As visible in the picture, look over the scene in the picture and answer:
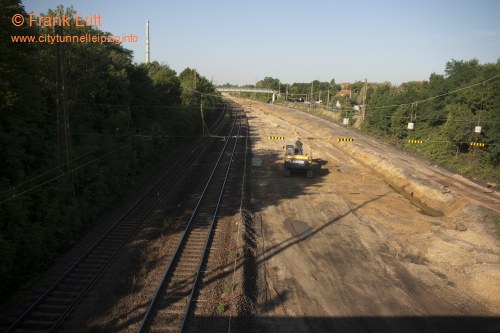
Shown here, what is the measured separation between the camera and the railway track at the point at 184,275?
435 inches

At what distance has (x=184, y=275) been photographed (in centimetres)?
1389

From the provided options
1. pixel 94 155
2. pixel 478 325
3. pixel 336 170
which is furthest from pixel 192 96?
pixel 478 325

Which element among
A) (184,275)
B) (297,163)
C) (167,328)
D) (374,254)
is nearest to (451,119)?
(297,163)

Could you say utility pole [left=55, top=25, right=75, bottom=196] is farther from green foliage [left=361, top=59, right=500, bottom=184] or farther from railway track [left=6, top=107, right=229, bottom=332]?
green foliage [left=361, top=59, right=500, bottom=184]

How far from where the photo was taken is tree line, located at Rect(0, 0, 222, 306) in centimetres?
1386

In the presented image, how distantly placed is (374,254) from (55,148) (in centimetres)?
1662

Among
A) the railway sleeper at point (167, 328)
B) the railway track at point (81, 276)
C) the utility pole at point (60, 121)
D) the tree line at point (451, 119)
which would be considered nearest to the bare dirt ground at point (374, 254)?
the railway sleeper at point (167, 328)

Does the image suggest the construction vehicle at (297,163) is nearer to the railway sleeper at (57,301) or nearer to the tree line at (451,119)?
the tree line at (451,119)

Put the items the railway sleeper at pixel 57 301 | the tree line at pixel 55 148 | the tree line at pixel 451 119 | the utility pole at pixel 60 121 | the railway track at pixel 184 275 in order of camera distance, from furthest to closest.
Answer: the tree line at pixel 451 119 < the utility pole at pixel 60 121 < the tree line at pixel 55 148 < the railway sleeper at pixel 57 301 < the railway track at pixel 184 275

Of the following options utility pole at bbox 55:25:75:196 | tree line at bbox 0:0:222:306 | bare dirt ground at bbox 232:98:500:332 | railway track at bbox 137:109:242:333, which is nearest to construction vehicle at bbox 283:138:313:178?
bare dirt ground at bbox 232:98:500:332

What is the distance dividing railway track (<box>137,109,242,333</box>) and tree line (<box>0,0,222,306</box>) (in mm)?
4834

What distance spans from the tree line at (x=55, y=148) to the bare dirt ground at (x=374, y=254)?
28.6 ft

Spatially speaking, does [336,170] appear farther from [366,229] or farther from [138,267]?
[138,267]

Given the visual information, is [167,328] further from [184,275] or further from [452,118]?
[452,118]
